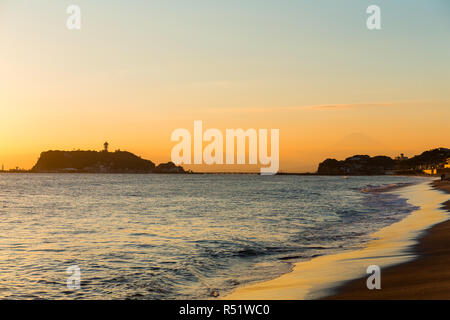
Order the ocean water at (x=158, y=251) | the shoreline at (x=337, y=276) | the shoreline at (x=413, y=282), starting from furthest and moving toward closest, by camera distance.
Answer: the ocean water at (x=158, y=251), the shoreline at (x=337, y=276), the shoreline at (x=413, y=282)

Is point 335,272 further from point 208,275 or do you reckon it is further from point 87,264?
point 87,264

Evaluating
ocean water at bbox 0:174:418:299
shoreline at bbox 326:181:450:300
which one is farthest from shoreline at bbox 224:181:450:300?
ocean water at bbox 0:174:418:299

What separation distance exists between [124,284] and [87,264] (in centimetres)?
346

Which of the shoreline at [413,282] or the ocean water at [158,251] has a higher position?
the shoreline at [413,282]

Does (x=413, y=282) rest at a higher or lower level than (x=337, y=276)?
higher

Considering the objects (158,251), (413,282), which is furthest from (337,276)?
(158,251)

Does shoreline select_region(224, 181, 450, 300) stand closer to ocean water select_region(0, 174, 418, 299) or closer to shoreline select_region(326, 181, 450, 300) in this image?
shoreline select_region(326, 181, 450, 300)

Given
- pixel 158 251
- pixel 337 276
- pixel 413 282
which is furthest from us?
pixel 158 251

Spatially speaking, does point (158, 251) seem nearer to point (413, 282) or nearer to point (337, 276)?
point (337, 276)

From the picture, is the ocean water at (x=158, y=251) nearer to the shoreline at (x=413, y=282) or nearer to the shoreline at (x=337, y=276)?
the shoreline at (x=337, y=276)

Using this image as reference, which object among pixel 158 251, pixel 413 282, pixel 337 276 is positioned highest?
pixel 413 282

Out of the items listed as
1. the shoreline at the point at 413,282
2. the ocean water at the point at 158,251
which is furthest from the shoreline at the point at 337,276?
the ocean water at the point at 158,251

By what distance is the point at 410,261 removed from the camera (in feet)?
44.2
